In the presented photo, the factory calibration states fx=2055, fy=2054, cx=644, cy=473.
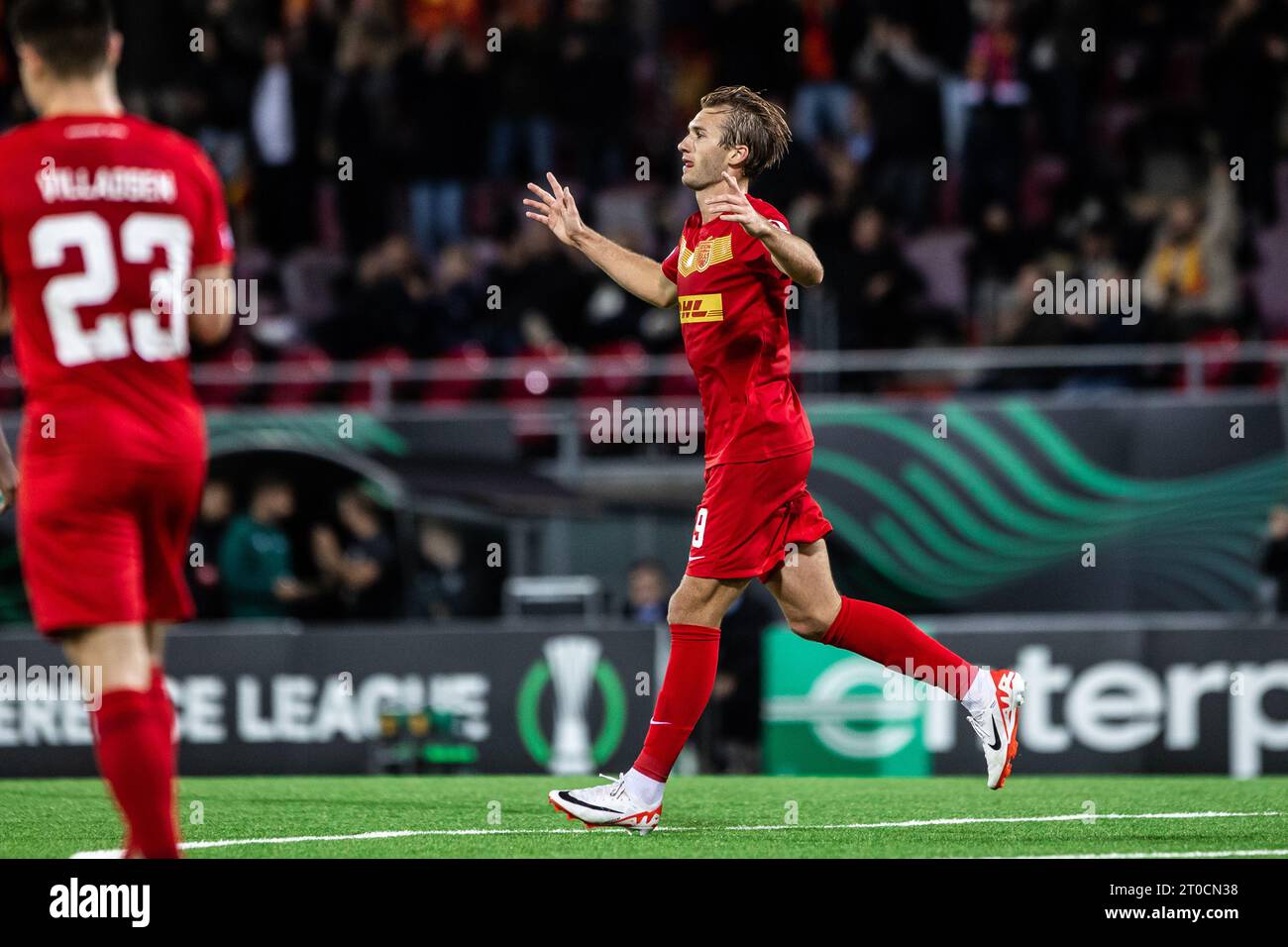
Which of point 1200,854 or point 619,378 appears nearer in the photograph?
point 1200,854

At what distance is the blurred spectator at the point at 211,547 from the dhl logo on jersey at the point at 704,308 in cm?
801

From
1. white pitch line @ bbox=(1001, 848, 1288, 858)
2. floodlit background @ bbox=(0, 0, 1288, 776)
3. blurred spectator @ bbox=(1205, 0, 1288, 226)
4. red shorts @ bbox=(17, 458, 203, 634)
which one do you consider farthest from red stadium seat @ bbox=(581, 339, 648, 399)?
red shorts @ bbox=(17, 458, 203, 634)

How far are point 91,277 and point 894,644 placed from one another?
3.33 meters

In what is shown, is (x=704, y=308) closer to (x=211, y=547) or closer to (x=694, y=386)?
(x=694, y=386)

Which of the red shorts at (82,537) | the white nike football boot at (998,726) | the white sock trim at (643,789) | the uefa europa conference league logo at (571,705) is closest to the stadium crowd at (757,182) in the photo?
the uefa europa conference league logo at (571,705)

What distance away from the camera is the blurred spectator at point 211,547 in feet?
46.7

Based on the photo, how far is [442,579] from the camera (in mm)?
14219

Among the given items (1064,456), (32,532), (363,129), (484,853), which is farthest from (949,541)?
(32,532)

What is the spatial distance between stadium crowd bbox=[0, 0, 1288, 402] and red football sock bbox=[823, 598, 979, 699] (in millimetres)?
8042

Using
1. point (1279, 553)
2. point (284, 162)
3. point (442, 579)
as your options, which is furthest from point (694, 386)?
point (284, 162)

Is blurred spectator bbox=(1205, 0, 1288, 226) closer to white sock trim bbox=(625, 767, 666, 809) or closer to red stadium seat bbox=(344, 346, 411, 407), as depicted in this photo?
red stadium seat bbox=(344, 346, 411, 407)

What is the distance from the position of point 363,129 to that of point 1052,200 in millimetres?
6055

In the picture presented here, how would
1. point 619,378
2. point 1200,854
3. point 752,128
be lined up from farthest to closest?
point 619,378 < point 752,128 < point 1200,854

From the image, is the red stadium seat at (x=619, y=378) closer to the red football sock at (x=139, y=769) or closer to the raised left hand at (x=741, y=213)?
the raised left hand at (x=741, y=213)
